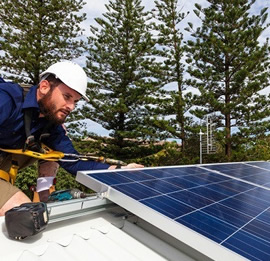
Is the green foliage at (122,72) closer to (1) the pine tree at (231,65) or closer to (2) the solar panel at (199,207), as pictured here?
(1) the pine tree at (231,65)

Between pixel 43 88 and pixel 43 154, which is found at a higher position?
pixel 43 88

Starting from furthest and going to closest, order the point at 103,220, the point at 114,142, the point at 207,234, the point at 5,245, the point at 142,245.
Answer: the point at 114,142 < the point at 103,220 < the point at 142,245 < the point at 207,234 < the point at 5,245

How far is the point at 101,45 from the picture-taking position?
1864cm

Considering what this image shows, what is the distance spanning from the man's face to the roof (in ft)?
3.94

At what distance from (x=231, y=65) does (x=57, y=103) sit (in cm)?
1733

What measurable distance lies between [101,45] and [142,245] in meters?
18.2

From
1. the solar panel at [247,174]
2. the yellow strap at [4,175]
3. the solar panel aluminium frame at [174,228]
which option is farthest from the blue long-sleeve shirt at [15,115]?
the solar panel at [247,174]

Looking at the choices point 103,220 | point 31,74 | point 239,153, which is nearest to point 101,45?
point 31,74

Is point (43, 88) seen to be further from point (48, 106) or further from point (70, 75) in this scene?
point (70, 75)

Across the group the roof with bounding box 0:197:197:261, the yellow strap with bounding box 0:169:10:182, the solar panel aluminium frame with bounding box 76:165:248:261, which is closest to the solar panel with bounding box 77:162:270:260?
the solar panel aluminium frame with bounding box 76:165:248:261

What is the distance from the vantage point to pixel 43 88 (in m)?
2.99

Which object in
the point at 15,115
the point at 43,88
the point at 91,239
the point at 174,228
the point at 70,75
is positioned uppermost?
the point at 70,75

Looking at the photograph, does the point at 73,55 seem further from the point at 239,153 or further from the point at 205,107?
the point at 239,153

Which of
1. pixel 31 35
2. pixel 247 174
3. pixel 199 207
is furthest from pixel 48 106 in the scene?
pixel 31 35
